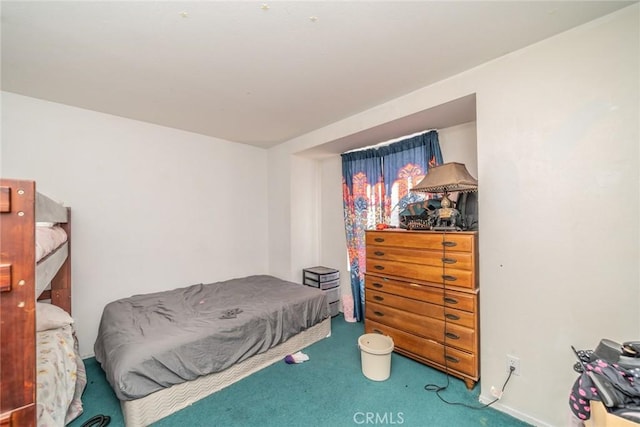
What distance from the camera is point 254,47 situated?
1.64 m

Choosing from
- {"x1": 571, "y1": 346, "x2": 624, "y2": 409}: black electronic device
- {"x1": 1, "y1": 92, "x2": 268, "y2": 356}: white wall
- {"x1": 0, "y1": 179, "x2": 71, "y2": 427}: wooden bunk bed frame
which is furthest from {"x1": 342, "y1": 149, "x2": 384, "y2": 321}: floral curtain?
{"x1": 0, "y1": 179, "x2": 71, "y2": 427}: wooden bunk bed frame

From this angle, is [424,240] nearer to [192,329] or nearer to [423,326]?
[423,326]

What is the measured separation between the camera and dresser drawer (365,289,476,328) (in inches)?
78.7

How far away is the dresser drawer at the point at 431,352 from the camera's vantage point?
1.98 metres

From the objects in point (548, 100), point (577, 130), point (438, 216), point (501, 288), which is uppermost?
point (548, 100)

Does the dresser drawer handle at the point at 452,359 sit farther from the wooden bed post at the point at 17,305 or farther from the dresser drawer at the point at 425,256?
the wooden bed post at the point at 17,305

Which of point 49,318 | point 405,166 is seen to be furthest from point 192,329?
point 405,166

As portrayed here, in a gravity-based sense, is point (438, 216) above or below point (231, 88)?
below

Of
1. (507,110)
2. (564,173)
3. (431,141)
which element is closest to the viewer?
(564,173)

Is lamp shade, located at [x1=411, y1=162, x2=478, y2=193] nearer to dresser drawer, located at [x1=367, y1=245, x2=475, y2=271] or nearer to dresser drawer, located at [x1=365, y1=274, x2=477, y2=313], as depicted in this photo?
dresser drawer, located at [x1=367, y1=245, x2=475, y2=271]

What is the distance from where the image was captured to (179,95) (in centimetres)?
227

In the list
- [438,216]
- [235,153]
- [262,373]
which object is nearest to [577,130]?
[438,216]

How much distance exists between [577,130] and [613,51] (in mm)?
418

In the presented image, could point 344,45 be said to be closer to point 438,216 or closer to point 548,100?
point 548,100
